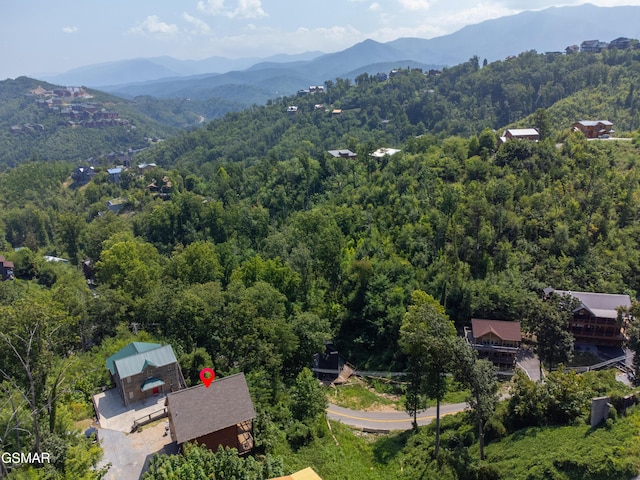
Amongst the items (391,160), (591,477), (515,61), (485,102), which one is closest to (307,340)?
(591,477)

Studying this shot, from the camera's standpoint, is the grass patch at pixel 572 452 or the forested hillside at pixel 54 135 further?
the forested hillside at pixel 54 135

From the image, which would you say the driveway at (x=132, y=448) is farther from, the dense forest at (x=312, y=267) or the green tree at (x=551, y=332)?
the green tree at (x=551, y=332)

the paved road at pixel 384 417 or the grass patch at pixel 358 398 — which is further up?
the paved road at pixel 384 417

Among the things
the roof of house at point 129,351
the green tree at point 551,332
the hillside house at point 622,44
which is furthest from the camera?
the hillside house at point 622,44

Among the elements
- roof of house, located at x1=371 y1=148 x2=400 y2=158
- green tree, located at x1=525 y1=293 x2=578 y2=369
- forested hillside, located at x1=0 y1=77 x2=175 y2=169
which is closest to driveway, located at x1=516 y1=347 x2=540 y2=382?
green tree, located at x1=525 y1=293 x2=578 y2=369

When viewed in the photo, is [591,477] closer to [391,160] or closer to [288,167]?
[391,160]

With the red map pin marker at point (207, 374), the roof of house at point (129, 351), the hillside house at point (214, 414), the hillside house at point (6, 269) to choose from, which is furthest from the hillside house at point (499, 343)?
the hillside house at point (6, 269)

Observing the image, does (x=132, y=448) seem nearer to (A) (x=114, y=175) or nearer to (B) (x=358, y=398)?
(B) (x=358, y=398)
